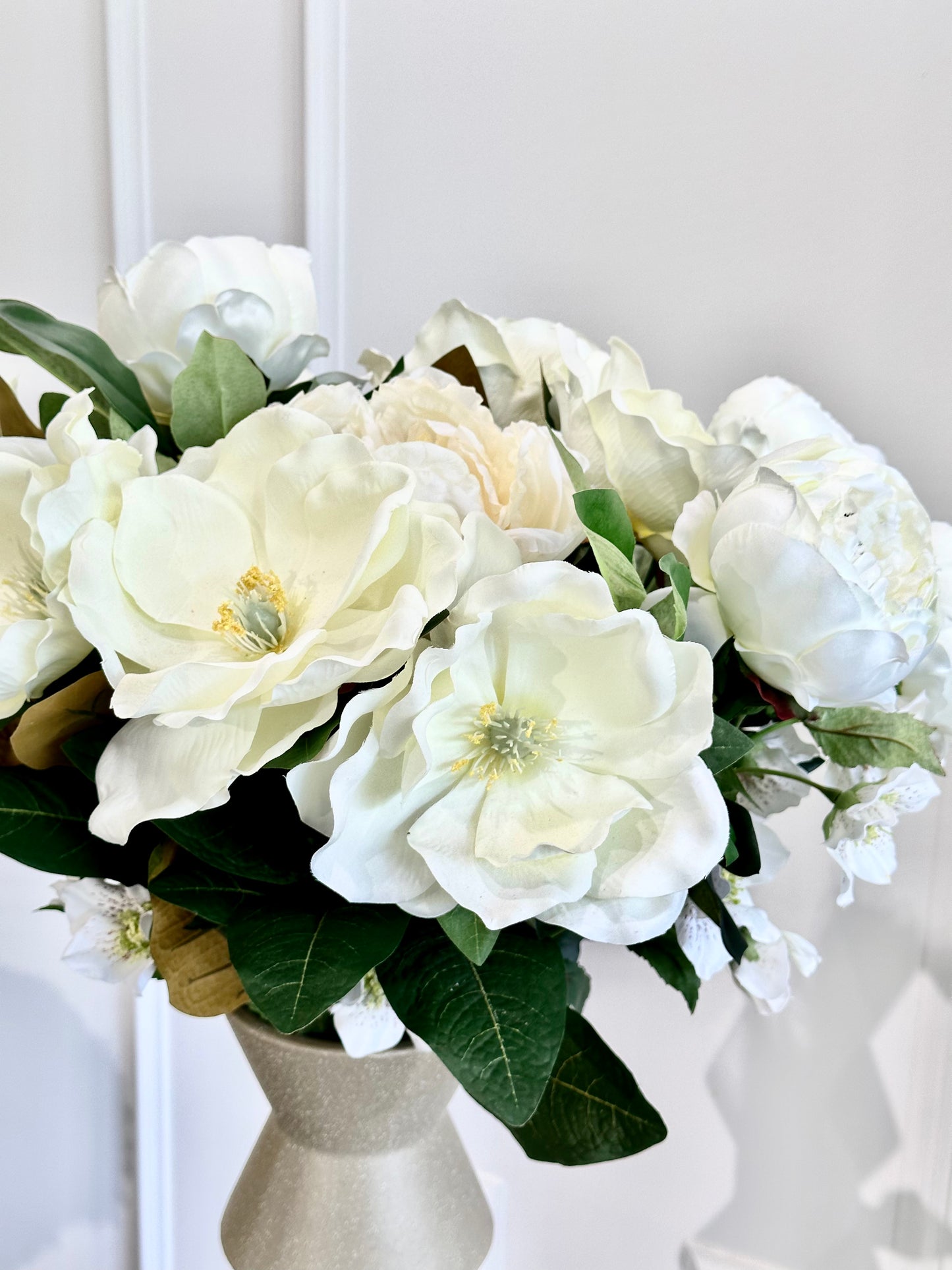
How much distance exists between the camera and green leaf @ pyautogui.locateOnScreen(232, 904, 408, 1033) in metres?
0.39

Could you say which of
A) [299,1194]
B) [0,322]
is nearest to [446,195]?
[0,322]

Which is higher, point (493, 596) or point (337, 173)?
point (337, 173)

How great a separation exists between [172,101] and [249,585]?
2.16 feet

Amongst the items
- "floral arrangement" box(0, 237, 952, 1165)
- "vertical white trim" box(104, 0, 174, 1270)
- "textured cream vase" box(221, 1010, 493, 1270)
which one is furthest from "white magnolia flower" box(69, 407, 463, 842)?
"vertical white trim" box(104, 0, 174, 1270)

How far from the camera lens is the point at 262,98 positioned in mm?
835

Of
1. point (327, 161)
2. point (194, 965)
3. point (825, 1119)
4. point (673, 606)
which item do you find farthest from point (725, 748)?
point (327, 161)

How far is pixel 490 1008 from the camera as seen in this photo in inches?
16.5

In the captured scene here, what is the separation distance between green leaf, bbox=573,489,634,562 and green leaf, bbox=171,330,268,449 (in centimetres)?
17

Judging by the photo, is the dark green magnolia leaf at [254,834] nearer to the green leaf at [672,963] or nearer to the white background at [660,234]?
the green leaf at [672,963]

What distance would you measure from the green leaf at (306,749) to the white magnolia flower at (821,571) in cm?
17

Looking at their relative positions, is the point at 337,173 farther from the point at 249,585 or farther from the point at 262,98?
the point at 249,585

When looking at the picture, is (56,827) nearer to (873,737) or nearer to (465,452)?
(465,452)

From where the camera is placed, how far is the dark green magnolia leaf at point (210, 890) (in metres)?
0.43

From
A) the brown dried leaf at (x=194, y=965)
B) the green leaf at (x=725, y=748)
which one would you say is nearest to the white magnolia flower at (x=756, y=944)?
the green leaf at (x=725, y=748)
